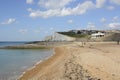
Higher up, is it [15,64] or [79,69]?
[79,69]

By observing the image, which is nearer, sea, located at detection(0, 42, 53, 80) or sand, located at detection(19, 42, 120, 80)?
sand, located at detection(19, 42, 120, 80)

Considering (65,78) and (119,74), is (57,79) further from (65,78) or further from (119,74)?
(119,74)

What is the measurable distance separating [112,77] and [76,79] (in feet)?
7.74

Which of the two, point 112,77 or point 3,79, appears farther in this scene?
point 3,79

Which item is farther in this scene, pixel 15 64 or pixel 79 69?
pixel 15 64

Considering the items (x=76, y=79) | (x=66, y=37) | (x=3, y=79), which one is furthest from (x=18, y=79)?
(x=66, y=37)

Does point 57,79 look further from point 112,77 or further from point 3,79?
point 3,79

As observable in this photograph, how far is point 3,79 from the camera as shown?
20281 millimetres

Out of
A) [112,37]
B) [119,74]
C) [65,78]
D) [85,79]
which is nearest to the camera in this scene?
[85,79]

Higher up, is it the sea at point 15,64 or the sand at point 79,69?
the sand at point 79,69

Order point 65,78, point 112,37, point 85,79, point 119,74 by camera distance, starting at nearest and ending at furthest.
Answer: point 85,79
point 65,78
point 119,74
point 112,37

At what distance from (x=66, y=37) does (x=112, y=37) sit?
1698 inches

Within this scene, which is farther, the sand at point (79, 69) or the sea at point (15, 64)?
the sea at point (15, 64)

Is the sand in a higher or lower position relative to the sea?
higher
